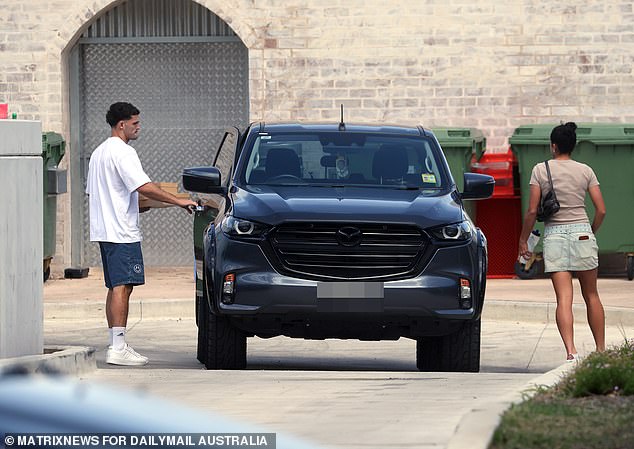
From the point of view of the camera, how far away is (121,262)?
1012 centimetres

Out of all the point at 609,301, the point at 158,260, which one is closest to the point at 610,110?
the point at 609,301

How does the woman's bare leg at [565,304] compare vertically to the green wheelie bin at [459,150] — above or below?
below

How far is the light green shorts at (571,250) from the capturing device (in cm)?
996

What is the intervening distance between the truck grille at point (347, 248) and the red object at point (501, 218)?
774cm

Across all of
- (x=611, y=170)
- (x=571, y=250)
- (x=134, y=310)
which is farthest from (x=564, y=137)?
(x=611, y=170)

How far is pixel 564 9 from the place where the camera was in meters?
18.1

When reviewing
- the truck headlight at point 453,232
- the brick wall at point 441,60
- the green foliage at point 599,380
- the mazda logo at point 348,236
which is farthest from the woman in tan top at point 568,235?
the brick wall at point 441,60

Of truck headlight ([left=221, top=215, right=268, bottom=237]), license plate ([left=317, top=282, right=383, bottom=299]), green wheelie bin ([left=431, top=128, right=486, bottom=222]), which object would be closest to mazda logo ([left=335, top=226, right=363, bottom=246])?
license plate ([left=317, top=282, right=383, bottom=299])

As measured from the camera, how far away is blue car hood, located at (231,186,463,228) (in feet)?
30.0

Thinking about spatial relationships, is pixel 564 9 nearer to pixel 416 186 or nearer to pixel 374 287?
pixel 416 186

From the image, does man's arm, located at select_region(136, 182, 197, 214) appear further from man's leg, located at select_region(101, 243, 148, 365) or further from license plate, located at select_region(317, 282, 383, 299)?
license plate, located at select_region(317, 282, 383, 299)

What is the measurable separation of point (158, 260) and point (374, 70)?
3.56 m

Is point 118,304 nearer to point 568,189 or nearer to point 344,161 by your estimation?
point 344,161

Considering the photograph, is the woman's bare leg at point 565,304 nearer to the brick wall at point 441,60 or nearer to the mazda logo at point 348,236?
the mazda logo at point 348,236
